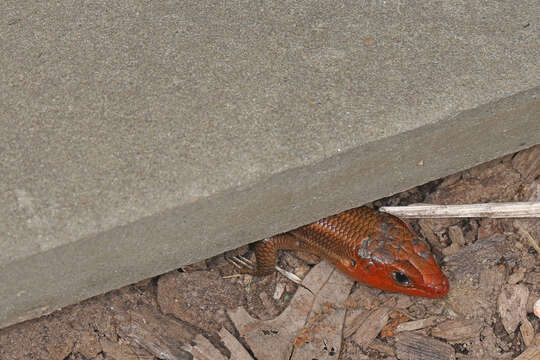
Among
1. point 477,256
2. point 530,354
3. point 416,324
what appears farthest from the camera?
point 477,256

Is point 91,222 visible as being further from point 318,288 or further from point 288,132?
point 318,288

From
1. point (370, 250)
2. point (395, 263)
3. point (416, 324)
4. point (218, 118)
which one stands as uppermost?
point (218, 118)

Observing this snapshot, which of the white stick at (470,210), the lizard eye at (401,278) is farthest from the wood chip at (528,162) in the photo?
the lizard eye at (401,278)

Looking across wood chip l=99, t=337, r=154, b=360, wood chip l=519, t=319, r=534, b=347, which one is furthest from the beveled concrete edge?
wood chip l=519, t=319, r=534, b=347

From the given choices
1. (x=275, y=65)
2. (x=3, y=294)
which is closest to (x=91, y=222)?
(x=3, y=294)

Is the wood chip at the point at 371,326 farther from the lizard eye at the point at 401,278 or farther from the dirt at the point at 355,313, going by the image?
the lizard eye at the point at 401,278

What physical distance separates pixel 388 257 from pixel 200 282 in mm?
1005

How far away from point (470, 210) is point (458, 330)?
65cm

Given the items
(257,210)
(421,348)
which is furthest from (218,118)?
(421,348)

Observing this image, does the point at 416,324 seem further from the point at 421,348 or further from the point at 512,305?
the point at 512,305

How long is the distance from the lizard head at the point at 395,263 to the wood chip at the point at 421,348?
23cm

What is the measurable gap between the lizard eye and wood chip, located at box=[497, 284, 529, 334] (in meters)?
0.52

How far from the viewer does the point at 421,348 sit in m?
3.20

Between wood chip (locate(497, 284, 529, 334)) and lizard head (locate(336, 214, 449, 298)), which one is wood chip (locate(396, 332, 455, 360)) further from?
wood chip (locate(497, 284, 529, 334))
